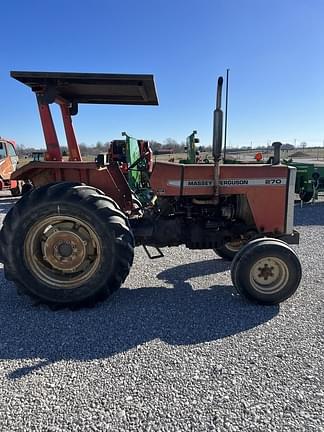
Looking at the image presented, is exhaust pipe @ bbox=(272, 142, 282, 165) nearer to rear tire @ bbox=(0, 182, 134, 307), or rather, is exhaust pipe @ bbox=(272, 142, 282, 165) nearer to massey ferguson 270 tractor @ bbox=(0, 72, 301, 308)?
massey ferguson 270 tractor @ bbox=(0, 72, 301, 308)

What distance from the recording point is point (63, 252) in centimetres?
336

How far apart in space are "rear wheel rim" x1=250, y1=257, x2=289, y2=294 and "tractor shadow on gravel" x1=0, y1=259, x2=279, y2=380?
0.76 feet

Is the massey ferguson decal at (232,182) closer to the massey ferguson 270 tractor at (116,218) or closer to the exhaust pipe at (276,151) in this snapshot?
the massey ferguson 270 tractor at (116,218)

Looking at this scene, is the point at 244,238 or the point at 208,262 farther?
the point at 208,262

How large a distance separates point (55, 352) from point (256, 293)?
2006 millimetres

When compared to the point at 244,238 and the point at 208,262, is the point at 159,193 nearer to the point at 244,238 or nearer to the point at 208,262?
the point at 244,238

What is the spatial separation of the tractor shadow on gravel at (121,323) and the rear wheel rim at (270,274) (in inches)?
9.1

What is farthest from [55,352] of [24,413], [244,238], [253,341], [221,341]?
[244,238]

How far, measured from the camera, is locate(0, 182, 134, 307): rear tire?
3189 millimetres

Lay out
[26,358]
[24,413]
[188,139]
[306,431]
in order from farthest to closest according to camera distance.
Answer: [188,139] < [26,358] < [24,413] < [306,431]

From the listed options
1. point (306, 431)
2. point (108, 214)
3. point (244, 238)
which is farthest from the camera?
point (244, 238)

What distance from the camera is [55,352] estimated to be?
2.58 meters

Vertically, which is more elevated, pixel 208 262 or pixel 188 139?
pixel 188 139

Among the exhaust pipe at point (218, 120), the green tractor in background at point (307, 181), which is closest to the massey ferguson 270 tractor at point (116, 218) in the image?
the exhaust pipe at point (218, 120)
